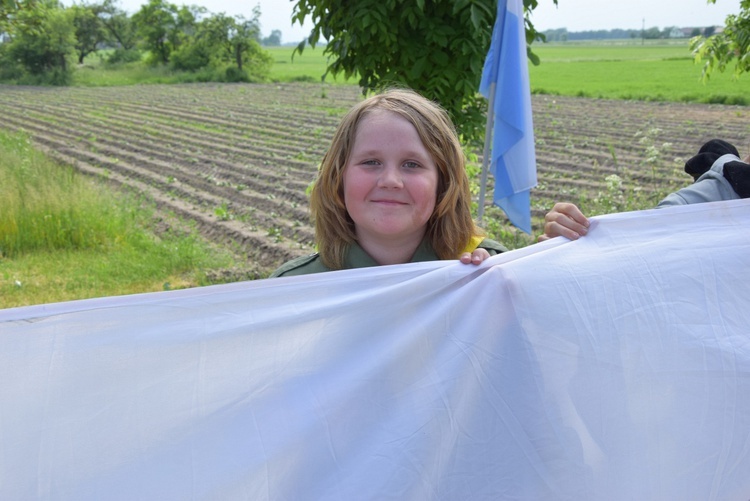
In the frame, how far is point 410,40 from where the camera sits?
4691 millimetres

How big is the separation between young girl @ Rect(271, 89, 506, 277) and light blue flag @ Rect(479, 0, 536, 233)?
2.61 metres

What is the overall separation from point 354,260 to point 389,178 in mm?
243

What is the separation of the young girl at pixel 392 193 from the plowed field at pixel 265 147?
4.36 metres

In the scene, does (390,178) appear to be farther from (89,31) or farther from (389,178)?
(89,31)

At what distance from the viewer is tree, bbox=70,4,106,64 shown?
7644 centimetres

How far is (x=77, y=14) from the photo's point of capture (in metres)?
74.1

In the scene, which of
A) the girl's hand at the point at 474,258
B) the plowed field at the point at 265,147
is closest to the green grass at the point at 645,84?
the plowed field at the point at 265,147

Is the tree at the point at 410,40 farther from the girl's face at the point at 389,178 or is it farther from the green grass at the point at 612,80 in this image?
the green grass at the point at 612,80

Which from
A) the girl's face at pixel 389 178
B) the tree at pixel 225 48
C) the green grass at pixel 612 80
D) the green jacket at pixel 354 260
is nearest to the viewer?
the girl's face at pixel 389 178

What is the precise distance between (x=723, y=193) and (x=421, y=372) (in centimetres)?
109

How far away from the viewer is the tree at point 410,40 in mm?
4477

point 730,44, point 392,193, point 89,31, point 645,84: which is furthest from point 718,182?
point 89,31

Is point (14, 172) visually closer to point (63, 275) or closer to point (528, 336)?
point (63, 275)

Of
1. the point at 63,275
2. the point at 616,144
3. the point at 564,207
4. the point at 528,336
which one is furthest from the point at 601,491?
the point at 616,144
